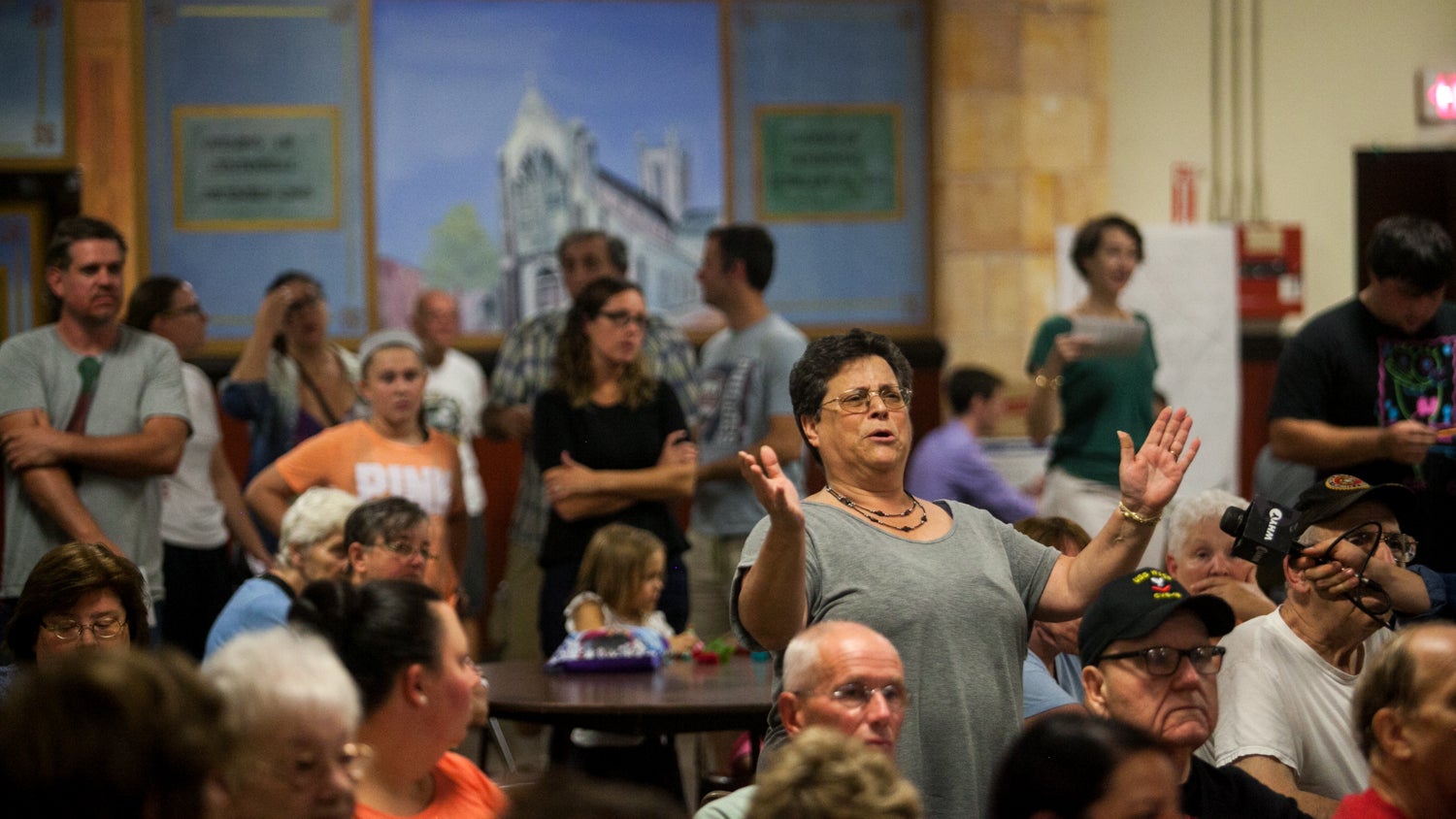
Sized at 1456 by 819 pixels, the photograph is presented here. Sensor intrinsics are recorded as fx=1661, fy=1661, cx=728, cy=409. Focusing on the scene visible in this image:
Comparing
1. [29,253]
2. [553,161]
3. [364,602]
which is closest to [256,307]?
[29,253]

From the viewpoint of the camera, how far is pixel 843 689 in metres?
2.45

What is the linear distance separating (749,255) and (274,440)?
176 centimetres

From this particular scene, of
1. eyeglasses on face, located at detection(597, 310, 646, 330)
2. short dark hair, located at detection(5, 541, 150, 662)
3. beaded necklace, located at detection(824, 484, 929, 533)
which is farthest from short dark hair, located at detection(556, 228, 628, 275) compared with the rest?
beaded necklace, located at detection(824, 484, 929, 533)

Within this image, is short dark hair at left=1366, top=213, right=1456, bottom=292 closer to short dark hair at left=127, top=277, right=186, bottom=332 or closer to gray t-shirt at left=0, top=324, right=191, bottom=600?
gray t-shirt at left=0, top=324, right=191, bottom=600

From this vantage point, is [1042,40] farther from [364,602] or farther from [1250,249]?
[364,602]

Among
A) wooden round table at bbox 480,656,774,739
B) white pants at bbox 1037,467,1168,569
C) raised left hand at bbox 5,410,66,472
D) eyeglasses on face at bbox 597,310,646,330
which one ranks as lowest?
wooden round table at bbox 480,656,774,739

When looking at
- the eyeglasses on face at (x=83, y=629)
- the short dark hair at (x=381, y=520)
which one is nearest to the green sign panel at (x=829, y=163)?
the short dark hair at (x=381, y=520)

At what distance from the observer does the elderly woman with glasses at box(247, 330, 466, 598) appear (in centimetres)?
500

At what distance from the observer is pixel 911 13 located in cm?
827

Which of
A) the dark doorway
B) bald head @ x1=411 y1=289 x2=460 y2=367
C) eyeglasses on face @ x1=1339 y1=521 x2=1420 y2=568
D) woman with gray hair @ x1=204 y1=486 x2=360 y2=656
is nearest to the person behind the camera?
eyeglasses on face @ x1=1339 y1=521 x2=1420 y2=568

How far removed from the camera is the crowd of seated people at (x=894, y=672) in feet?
5.48

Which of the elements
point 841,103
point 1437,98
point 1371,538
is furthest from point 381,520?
point 1437,98

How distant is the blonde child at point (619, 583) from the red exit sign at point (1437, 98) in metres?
5.64

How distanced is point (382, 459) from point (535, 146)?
3.35m
